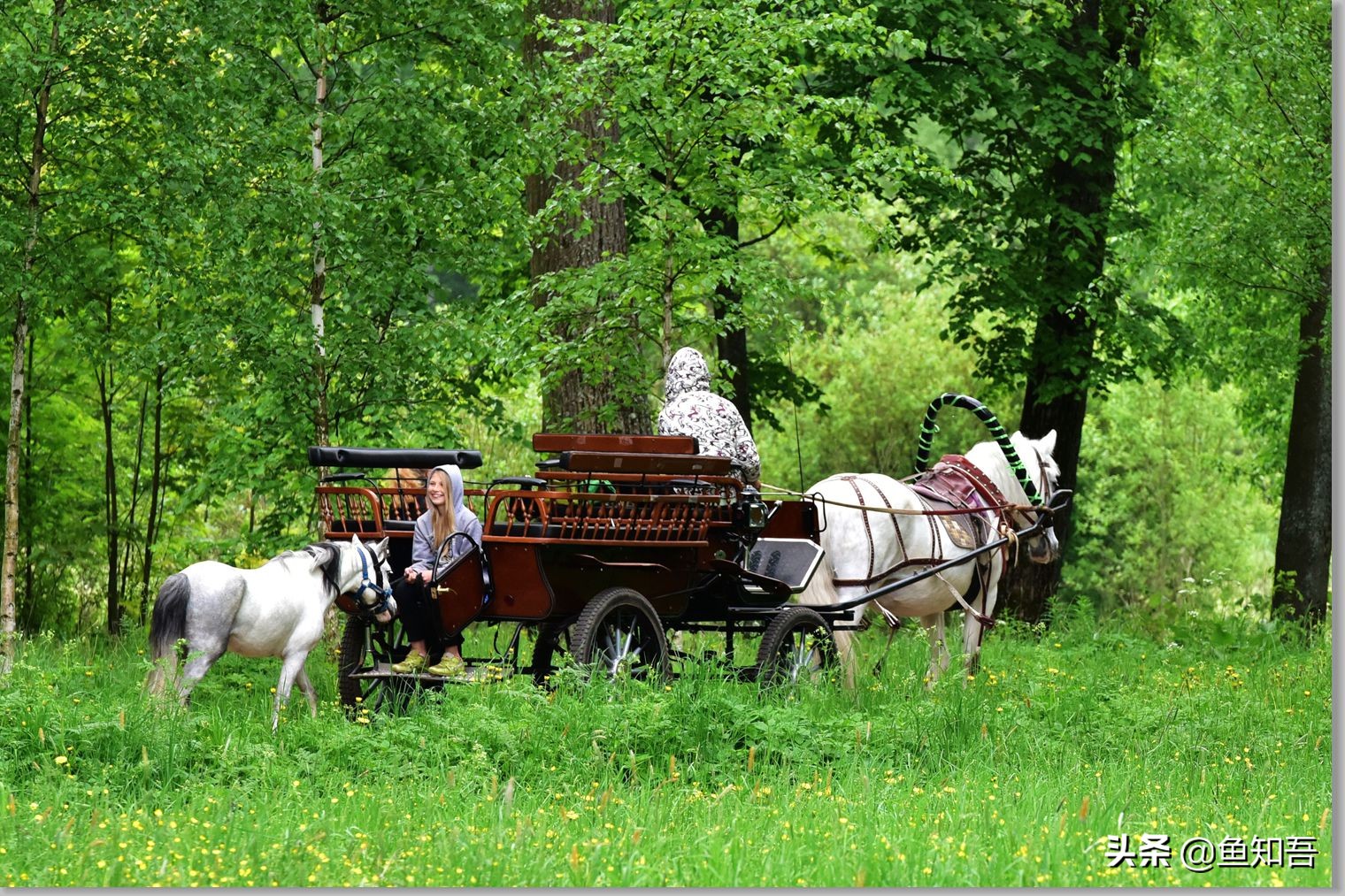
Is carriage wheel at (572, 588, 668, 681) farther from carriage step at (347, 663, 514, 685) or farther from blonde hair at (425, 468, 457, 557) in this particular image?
blonde hair at (425, 468, 457, 557)

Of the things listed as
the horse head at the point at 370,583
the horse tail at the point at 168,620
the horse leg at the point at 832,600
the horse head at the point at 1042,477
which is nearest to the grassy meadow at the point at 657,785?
the horse tail at the point at 168,620

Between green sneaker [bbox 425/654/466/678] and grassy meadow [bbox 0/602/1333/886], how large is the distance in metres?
0.25

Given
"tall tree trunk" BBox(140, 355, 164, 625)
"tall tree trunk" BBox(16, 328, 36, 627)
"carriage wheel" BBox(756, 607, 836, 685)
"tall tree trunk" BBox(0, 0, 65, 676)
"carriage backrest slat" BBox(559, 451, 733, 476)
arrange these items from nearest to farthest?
"carriage backrest slat" BBox(559, 451, 733, 476)
"carriage wheel" BBox(756, 607, 836, 685)
"tall tree trunk" BBox(0, 0, 65, 676)
"tall tree trunk" BBox(16, 328, 36, 627)
"tall tree trunk" BBox(140, 355, 164, 625)

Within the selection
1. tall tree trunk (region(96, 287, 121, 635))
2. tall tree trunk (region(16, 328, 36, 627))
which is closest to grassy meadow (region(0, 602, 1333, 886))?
tall tree trunk (region(16, 328, 36, 627))

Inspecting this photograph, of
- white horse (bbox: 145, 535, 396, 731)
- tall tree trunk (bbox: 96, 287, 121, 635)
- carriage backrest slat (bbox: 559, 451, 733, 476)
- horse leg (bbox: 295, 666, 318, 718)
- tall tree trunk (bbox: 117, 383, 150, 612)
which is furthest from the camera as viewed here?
tall tree trunk (bbox: 117, 383, 150, 612)

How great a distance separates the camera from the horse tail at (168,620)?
340 inches

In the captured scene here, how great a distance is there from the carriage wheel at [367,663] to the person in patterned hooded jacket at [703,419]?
2.01 metres

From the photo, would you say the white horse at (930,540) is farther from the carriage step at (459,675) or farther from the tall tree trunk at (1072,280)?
the tall tree trunk at (1072,280)

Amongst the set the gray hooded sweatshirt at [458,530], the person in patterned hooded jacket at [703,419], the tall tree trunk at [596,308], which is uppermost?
the tall tree trunk at [596,308]

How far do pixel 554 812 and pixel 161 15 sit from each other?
688cm

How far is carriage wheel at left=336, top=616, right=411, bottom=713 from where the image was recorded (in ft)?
30.2

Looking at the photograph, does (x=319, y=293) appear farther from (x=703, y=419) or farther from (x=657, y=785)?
(x=657, y=785)

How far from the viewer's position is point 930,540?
10.9m

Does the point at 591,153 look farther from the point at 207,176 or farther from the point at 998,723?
the point at 998,723
